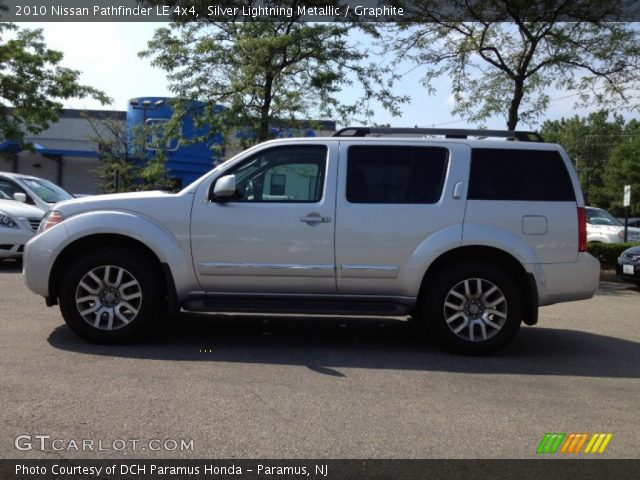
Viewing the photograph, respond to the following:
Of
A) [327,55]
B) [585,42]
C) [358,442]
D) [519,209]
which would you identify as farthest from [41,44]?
[358,442]

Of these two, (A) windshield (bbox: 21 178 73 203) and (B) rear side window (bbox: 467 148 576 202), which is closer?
(B) rear side window (bbox: 467 148 576 202)

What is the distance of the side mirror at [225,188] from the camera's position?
5.95m

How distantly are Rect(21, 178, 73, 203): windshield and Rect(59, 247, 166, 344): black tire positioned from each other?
7850 mm

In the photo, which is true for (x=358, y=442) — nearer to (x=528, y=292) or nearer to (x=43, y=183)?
(x=528, y=292)

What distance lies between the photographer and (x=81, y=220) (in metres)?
6.06

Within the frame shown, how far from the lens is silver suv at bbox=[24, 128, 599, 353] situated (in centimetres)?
603

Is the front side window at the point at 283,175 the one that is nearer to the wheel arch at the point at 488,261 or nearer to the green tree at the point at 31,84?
the wheel arch at the point at 488,261

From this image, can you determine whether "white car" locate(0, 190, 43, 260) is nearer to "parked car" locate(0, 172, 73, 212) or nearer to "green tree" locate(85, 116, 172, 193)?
"parked car" locate(0, 172, 73, 212)

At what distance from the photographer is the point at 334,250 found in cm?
603

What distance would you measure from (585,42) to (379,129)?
978cm

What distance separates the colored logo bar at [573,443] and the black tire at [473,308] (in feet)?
6.34

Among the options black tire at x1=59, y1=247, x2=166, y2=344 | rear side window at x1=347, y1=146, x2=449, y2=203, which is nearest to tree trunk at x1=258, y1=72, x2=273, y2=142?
rear side window at x1=347, y1=146, x2=449, y2=203

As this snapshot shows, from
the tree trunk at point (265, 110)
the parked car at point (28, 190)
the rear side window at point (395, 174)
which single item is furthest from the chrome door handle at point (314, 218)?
the tree trunk at point (265, 110)

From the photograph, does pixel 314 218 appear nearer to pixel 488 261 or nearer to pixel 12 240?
pixel 488 261
